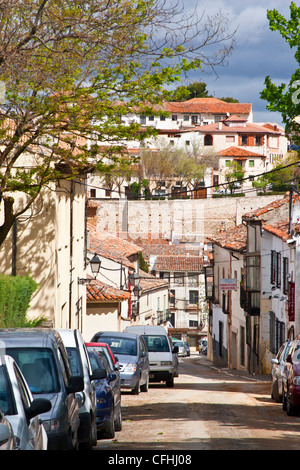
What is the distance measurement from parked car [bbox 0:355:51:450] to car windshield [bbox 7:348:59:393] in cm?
157

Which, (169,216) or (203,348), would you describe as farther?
(169,216)

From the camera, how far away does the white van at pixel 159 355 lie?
25.8m

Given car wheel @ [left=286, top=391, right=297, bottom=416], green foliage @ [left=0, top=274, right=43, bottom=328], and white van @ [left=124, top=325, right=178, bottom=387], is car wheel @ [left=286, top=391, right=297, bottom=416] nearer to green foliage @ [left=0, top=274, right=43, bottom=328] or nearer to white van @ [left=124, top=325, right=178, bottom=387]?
green foliage @ [left=0, top=274, right=43, bottom=328]

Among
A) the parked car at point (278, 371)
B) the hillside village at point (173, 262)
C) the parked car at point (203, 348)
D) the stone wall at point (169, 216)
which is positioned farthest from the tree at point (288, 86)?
the stone wall at point (169, 216)

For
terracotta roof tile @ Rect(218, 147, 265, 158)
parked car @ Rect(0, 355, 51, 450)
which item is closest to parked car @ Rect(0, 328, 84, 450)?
parked car @ Rect(0, 355, 51, 450)

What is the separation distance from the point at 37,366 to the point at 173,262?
72470 mm

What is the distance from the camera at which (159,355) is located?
86.3 ft

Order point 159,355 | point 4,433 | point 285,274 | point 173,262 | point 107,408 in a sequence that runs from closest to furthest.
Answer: point 4,433 < point 107,408 < point 159,355 < point 285,274 < point 173,262

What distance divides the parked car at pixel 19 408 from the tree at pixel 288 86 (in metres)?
10.5

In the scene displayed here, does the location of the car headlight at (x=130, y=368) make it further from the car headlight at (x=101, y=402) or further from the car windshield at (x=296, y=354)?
the car headlight at (x=101, y=402)

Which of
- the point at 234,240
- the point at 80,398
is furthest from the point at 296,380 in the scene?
the point at 234,240

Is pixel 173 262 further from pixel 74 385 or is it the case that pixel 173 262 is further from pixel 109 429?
pixel 74 385

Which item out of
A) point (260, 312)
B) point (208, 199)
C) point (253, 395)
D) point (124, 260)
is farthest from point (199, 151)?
point (253, 395)
